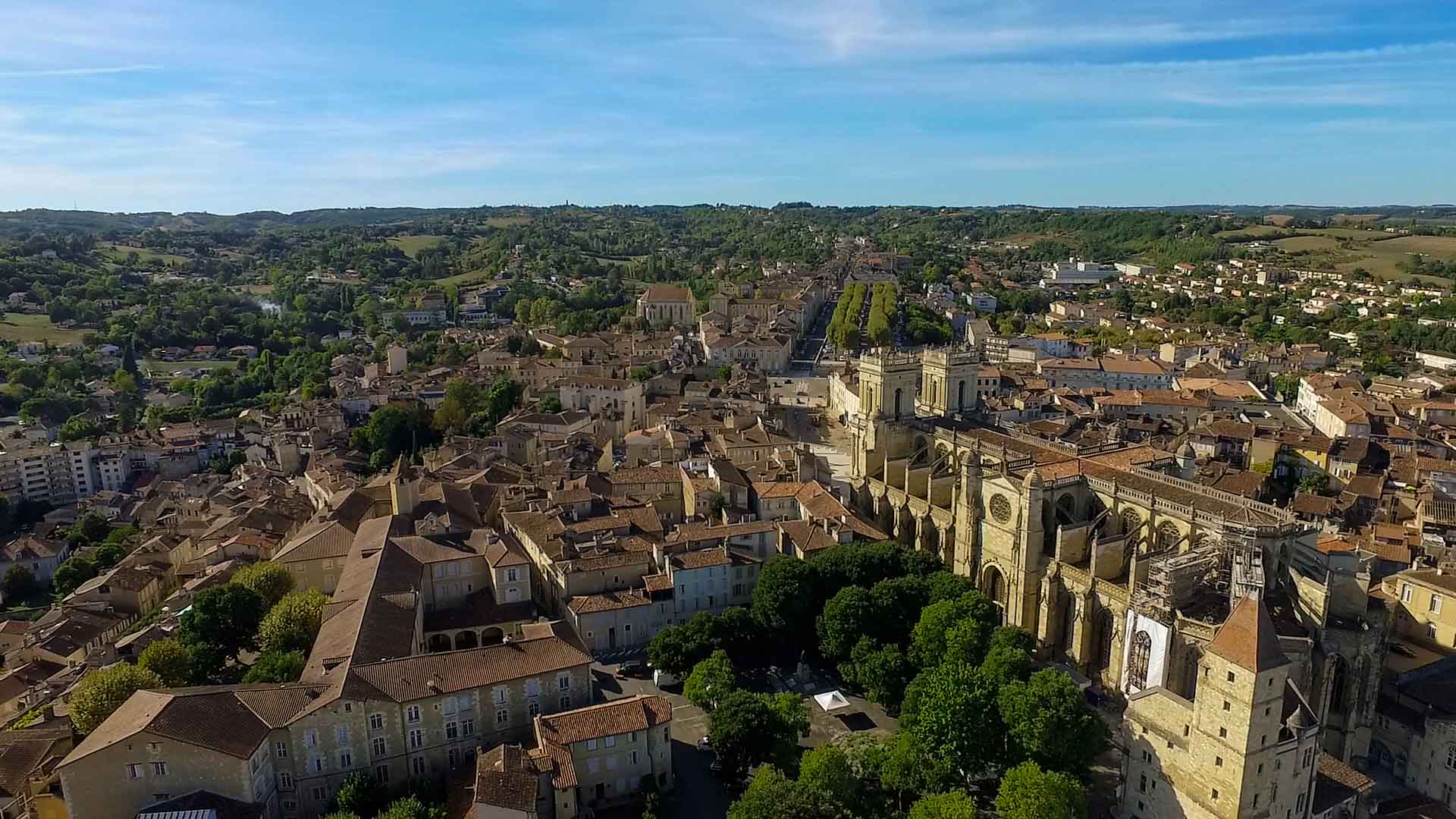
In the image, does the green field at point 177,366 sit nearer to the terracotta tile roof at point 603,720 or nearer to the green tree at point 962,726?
the terracotta tile roof at point 603,720

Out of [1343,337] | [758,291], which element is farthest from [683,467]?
[1343,337]

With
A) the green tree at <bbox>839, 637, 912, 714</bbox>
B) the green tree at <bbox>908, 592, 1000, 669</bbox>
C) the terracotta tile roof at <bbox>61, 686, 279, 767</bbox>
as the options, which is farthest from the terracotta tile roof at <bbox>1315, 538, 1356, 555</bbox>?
the terracotta tile roof at <bbox>61, 686, 279, 767</bbox>

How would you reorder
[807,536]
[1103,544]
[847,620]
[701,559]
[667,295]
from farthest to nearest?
[667,295]
[807,536]
[701,559]
[847,620]
[1103,544]

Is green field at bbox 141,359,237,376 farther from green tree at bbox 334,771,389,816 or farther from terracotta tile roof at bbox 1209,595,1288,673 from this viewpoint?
terracotta tile roof at bbox 1209,595,1288,673

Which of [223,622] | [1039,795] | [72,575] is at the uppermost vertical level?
[223,622]

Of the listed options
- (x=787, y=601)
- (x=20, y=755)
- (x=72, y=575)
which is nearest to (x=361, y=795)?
(x=20, y=755)

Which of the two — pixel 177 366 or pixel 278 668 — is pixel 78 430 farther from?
pixel 278 668
